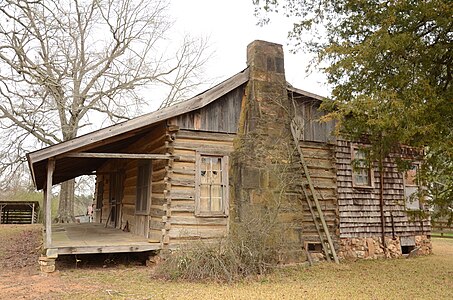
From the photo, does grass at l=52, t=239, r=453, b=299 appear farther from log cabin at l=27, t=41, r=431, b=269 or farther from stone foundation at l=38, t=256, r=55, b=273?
log cabin at l=27, t=41, r=431, b=269

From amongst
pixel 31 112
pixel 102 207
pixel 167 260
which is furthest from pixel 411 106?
pixel 31 112

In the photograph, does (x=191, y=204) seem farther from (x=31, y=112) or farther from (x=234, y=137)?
(x=31, y=112)

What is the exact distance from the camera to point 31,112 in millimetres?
22344

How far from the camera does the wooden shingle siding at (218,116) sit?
11000 millimetres

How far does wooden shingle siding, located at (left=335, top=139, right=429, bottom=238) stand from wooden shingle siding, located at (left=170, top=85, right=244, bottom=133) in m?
3.90

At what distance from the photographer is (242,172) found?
1070cm

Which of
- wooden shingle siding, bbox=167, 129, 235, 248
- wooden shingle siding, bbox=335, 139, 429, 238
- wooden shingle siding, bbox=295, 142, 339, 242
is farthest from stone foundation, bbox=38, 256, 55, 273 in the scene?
wooden shingle siding, bbox=335, 139, 429, 238

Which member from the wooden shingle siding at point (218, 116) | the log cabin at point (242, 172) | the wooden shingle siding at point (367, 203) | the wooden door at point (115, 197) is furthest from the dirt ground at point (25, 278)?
the wooden shingle siding at point (367, 203)

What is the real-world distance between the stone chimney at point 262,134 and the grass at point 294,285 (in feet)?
7.09

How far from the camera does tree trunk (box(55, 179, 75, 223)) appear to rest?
79.0 feet

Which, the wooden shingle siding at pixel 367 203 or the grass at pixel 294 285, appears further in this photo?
the wooden shingle siding at pixel 367 203

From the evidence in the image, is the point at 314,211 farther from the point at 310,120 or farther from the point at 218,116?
the point at 218,116

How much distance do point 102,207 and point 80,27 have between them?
11.8 m

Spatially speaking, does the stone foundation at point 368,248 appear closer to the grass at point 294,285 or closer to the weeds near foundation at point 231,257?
the grass at point 294,285
